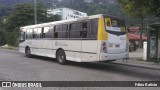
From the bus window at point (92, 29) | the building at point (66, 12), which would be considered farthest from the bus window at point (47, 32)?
the building at point (66, 12)

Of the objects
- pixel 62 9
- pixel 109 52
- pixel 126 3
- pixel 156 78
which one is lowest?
pixel 156 78

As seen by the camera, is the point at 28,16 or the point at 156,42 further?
the point at 28,16

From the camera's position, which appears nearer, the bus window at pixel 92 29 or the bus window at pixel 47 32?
the bus window at pixel 92 29

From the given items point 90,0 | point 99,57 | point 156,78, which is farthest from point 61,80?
point 90,0

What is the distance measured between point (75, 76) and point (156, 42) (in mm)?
8325

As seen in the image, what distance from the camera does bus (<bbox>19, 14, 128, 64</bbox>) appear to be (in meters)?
13.3

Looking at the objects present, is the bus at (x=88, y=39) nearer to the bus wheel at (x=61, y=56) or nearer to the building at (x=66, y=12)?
the bus wheel at (x=61, y=56)

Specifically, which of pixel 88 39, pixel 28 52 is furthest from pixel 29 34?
pixel 88 39

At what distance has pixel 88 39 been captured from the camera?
13844mm

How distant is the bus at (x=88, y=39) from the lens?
13284 millimetres

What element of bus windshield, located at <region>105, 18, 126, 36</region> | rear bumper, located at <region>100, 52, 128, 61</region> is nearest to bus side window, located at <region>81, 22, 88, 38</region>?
bus windshield, located at <region>105, 18, 126, 36</region>

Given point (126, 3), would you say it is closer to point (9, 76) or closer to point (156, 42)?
point (156, 42)

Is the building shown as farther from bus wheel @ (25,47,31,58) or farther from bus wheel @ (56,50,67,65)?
bus wheel @ (56,50,67,65)

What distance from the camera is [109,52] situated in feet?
44.2
